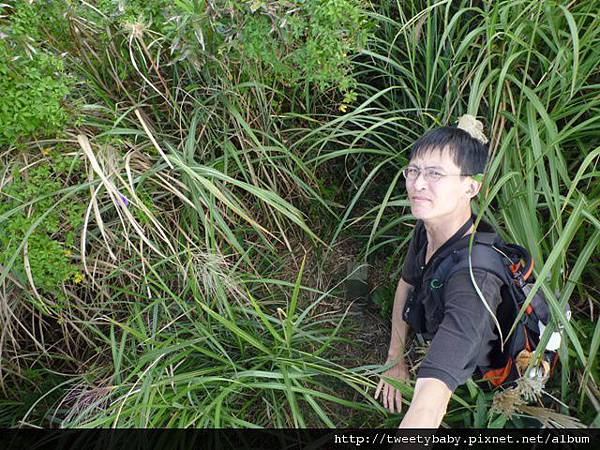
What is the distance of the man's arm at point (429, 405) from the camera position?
1.12 meters

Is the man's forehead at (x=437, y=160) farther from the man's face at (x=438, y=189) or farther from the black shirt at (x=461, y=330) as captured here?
the black shirt at (x=461, y=330)

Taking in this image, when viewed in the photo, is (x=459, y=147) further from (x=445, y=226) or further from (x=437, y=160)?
(x=445, y=226)

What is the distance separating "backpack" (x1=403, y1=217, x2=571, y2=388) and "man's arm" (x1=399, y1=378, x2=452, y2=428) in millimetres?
231

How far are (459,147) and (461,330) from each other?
1.65 ft

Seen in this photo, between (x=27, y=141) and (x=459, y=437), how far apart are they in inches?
63.9

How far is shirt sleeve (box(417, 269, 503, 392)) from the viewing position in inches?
44.8

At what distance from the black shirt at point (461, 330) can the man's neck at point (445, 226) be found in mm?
170

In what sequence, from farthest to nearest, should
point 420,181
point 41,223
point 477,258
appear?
point 41,223 → point 420,181 → point 477,258

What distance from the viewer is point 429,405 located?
1121 millimetres

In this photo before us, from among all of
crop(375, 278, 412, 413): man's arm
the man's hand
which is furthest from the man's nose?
the man's hand

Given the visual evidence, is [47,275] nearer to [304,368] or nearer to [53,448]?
[53,448]

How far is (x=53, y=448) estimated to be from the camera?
5.20 feet

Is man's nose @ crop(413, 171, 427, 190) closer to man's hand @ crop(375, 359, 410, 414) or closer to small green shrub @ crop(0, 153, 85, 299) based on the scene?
man's hand @ crop(375, 359, 410, 414)

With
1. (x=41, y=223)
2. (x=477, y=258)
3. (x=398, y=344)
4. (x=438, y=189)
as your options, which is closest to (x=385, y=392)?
(x=398, y=344)
